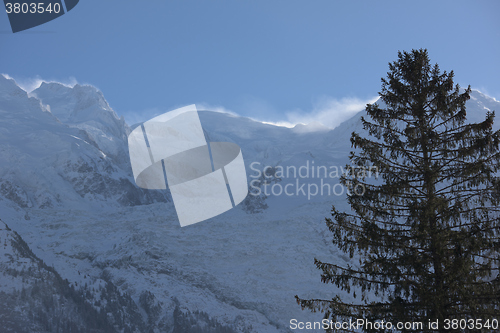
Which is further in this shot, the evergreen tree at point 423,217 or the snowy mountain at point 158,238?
the snowy mountain at point 158,238

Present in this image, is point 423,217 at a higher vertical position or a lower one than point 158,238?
lower

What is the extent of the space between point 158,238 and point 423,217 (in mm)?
133444

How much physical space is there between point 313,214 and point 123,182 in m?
94.7

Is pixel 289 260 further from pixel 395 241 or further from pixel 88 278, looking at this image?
pixel 395 241

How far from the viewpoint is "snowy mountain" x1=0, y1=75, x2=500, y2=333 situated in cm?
11181

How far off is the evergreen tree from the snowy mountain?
87255 millimetres

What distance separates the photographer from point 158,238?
135 m

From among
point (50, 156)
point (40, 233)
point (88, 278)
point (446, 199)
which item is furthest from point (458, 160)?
point (50, 156)

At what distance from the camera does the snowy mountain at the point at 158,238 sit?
111812mm

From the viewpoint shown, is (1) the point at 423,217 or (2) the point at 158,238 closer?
(1) the point at 423,217

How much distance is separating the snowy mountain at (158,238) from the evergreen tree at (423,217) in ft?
286

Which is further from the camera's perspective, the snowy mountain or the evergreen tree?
the snowy mountain

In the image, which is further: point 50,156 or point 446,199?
point 50,156

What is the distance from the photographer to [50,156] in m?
167
